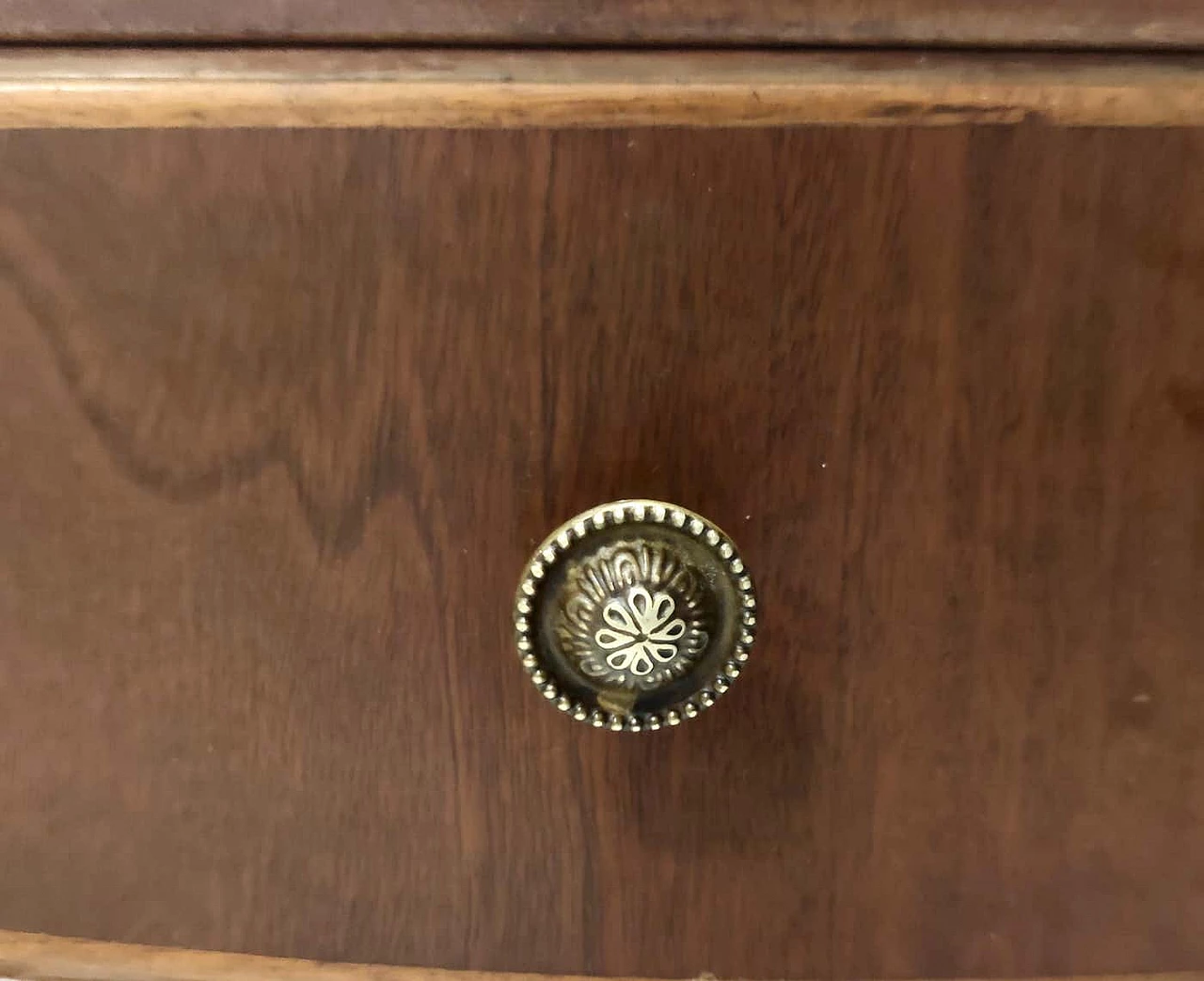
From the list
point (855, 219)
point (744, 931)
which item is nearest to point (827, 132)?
point (855, 219)

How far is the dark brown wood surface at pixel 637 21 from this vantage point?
223 millimetres

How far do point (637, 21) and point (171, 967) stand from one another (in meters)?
0.32

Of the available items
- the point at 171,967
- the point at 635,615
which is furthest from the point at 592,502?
the point at 171,967

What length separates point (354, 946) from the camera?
0.31m

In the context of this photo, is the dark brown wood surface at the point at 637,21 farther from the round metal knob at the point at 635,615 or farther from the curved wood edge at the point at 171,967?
the curved wood edge at the point at 171,967

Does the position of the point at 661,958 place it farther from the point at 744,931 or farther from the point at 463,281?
the point at 463,281

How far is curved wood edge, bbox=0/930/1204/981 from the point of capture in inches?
12.3

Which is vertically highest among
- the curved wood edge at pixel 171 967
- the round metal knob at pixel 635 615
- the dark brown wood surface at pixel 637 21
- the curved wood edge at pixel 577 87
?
the dark brown wood surface at pixel 637 21

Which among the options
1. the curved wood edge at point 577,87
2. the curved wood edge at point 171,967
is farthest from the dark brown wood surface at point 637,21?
the curved wood edge at point 171,967

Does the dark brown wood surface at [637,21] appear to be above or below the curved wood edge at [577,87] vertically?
above

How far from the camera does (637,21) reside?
0.22 meters

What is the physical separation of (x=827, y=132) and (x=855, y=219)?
0.02 metres

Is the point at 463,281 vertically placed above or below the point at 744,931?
above

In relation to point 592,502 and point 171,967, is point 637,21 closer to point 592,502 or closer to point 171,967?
point 592,502
